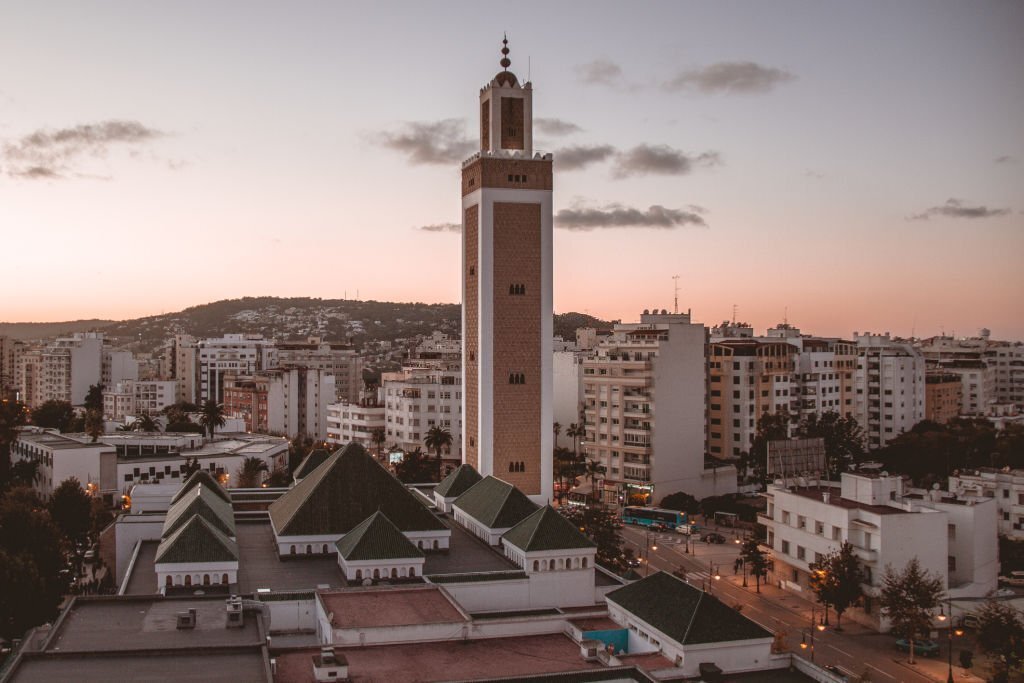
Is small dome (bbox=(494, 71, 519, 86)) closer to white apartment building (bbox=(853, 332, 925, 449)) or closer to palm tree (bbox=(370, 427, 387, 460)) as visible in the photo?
palm tree (bbox=(370, 427, 387, 460))

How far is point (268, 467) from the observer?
66.8 m

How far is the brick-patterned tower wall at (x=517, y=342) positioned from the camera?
49156 mm

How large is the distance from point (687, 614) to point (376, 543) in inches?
411

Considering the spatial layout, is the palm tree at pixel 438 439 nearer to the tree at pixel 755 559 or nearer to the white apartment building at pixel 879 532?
the tree at pixel 755 559

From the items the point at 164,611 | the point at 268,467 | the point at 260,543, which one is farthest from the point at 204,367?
the point at 164,611

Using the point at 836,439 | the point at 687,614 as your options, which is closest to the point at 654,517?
the point at 836,439

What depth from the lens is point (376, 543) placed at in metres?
31.6

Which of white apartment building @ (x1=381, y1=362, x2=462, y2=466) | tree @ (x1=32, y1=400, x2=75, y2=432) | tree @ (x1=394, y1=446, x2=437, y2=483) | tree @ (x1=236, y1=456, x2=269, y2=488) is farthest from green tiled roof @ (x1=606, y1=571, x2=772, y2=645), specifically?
tree @ (x1=32, y1=400, x2=75, y2=432)

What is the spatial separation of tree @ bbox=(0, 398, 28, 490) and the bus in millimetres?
33930

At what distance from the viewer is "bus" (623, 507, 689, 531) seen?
56938 mm

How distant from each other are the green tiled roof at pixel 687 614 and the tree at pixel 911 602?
1153cm

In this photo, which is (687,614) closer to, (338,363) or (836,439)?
(836,439)

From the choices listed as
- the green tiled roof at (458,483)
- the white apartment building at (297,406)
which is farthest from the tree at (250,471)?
the white apartment building at (297,406)

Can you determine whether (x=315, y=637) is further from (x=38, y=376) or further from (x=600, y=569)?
(x=38, y=376)
